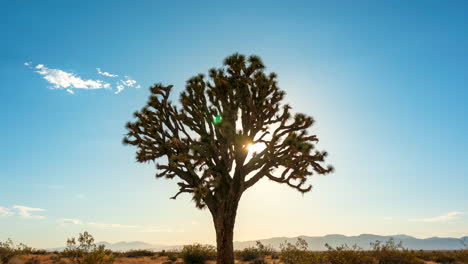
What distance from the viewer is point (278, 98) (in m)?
13.7

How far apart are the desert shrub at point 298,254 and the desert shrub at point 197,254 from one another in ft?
13.3

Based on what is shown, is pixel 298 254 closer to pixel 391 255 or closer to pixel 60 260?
pixel 391 255

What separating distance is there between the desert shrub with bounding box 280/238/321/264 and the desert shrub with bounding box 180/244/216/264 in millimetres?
4067

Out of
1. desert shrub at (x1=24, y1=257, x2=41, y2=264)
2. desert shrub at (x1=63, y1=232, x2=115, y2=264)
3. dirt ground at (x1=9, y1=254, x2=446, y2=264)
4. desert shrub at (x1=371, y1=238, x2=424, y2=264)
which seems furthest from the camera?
desert shrub at (x1=371, y1=238, x2=424, y2=264)

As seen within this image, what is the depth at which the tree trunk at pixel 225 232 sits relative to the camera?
12.0 m

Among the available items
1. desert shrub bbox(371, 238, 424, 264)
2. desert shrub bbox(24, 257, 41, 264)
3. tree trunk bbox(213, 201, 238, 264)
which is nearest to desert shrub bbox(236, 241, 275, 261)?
tree trunk bbox(213, 201, 238, 264)

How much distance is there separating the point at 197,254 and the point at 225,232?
434cm

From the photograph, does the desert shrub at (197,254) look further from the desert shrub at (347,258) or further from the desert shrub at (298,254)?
the desert shrub at (347,258)

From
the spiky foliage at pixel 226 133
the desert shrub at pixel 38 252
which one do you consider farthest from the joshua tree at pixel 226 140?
the desert shrub at pixel 38 252

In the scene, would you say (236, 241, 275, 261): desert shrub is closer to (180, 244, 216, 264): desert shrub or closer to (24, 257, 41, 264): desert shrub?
(180, 244, 216, 264): desert shrub

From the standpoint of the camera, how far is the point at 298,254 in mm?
13164

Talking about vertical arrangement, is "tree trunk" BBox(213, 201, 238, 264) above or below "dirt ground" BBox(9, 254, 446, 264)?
above

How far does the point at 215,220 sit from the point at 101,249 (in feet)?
14.2

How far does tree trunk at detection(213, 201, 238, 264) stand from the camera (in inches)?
472
